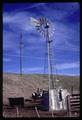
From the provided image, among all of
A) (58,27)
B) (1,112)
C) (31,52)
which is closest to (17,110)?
(1,112)

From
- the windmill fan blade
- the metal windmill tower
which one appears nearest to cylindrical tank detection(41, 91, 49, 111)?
the metal windmill tower

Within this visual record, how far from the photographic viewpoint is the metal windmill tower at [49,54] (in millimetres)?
8445

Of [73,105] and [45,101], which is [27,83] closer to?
[45,101]

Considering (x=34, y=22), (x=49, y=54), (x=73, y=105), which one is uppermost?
(x=34, y=22)

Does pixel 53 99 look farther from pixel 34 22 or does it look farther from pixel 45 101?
pixel 34 22

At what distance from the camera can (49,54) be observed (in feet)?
27.7

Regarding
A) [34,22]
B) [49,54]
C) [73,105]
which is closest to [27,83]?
[49,54]

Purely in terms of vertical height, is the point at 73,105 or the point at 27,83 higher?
the point at 27,83

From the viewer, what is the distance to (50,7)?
8.41m

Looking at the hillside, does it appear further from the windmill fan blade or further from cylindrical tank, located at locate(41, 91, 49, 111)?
the windmill fan blade

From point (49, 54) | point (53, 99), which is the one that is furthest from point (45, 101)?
point (49, 54)

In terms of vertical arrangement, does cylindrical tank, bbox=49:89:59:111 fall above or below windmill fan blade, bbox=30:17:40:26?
below

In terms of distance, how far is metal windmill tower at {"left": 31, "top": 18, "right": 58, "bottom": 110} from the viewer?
8445mm

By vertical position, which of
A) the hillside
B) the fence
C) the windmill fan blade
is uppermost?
the windmill fan blade
